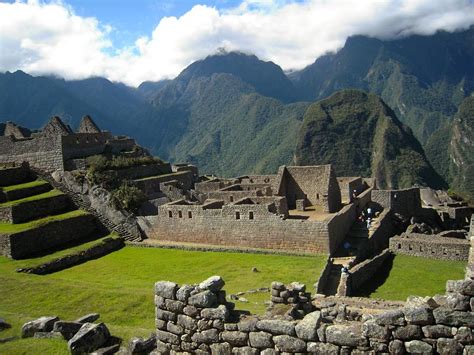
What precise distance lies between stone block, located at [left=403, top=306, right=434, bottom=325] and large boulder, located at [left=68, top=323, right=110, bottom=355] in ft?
16.8

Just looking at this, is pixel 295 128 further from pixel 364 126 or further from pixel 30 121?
pixel 30 121

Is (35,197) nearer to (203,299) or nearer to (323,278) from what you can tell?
(323,278)

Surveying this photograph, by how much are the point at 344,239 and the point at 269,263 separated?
5.24 metres

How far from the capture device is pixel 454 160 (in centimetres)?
13025

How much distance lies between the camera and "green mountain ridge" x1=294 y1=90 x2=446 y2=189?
10138 centimetres

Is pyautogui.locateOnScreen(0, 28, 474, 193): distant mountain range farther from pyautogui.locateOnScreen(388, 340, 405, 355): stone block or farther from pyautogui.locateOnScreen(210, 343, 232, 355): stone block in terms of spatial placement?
pyautogui.locateOnScreen(388, 340, 405, 355): stone block

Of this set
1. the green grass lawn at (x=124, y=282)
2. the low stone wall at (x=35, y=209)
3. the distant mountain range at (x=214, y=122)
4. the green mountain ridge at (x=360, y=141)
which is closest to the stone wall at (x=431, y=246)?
the green grass lawn at (x=124, y=282)

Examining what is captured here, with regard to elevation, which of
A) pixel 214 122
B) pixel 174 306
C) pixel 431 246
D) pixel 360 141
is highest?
pixel 214 122

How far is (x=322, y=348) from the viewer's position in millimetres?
5340

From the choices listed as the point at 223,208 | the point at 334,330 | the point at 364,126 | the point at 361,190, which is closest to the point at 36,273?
the point at 223,208

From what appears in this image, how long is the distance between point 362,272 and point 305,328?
13.0 m

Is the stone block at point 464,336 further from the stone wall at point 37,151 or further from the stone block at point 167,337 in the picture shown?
the stone wall at point 37,151

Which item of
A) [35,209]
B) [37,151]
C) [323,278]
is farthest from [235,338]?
[37,151]

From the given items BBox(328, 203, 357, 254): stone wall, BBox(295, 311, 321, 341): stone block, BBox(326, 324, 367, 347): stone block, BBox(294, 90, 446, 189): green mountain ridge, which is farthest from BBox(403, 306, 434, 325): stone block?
BBox(294, 90, 446, 189): green mountain ridge
